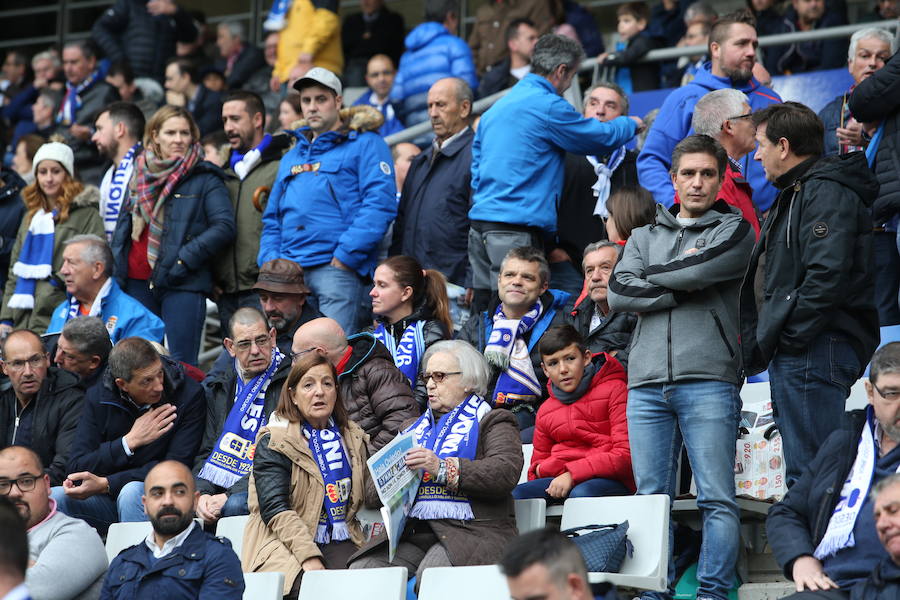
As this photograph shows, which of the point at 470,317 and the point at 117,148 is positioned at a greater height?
the point at 117,148

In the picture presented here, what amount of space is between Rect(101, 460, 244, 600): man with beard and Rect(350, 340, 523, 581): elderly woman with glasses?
2.03ft

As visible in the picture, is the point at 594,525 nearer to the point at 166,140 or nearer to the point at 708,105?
the point at 708,105

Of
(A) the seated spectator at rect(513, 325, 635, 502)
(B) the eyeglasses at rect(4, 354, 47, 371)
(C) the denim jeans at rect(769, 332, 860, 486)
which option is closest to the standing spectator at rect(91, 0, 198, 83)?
(B) the eyeglasses at rect(4, 354, 47, 371)

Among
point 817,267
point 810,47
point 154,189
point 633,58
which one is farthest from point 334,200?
point 810,47

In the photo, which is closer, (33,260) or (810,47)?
(33,260)

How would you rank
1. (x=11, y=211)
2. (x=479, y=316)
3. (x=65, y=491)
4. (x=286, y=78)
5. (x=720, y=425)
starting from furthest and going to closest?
(x=286, y=78) → (x=11, y=211) → (x=479, y=316) → (x=65, y=491) → (x=720, y=425)

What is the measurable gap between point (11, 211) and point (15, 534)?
7075mm

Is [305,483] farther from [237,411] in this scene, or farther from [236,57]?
[236,57]

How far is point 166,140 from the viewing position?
29.3 ft

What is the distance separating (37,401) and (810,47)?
246 inches

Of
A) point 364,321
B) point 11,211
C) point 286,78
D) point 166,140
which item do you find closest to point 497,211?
point 364,321

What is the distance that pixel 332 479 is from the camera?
6.09m

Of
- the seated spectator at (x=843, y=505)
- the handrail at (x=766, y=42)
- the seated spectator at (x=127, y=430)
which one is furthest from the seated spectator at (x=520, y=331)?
the handrail at (x=766, y=42)

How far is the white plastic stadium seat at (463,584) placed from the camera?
5285 millimetres
